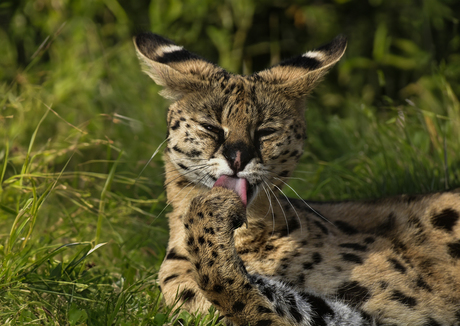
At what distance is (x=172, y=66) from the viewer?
3.82m

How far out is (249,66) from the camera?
8.02 m

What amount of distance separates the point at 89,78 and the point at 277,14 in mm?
2786

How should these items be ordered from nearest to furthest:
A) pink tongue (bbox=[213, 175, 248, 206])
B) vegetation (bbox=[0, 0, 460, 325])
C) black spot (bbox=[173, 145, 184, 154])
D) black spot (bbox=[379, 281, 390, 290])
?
1. pink tongue (bbox=[213, 175, 248, 206])
2. black spot (bbox=[379, 281, 390, 290])
3. black spot (bbox=[173, 145, 184, 154])
4. vegetation (bbox=[0, 0, 460, 325])

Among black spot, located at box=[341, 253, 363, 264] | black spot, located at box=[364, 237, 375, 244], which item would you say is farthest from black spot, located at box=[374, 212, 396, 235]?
black spot, located at box=[341, 253, 363, 264]

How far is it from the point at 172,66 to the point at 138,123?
2597mm

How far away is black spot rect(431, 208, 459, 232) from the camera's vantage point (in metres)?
3.74

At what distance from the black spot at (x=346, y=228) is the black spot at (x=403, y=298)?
0.51 metres

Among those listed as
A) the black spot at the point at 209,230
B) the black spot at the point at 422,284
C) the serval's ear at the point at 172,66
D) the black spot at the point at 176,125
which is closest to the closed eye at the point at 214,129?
the black spot at the point at 176,125

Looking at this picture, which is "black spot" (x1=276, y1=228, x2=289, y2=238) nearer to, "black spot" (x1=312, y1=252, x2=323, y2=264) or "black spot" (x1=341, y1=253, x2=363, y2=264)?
"black spot" (x1=312, y1=252, x2=323, y2=264)

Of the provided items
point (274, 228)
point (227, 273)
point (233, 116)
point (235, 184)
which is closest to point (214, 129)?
point (233, 116)

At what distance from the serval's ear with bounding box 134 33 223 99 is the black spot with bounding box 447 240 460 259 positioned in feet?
6.09

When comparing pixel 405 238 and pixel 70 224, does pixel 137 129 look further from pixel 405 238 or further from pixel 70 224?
pixel 405 238

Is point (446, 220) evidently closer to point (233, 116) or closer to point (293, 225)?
point (293, 225)

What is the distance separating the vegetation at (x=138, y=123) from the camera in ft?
11.8
